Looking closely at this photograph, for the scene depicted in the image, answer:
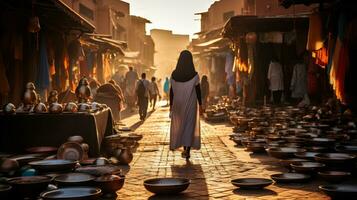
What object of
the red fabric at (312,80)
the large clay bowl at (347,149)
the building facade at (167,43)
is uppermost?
the building facade at (167,43)

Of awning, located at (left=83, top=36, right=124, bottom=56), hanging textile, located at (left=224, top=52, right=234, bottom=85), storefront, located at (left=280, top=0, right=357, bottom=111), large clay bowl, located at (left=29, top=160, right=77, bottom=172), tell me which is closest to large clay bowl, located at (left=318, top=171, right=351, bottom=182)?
large clay bowl, located at (left=29, top=160, right=77, bottom=172)

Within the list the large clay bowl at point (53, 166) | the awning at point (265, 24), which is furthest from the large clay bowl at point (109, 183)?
the awning at point (265, 24)

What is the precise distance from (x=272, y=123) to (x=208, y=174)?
5.10 m

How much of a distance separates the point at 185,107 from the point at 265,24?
790 cm

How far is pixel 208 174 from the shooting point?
705 centimetres

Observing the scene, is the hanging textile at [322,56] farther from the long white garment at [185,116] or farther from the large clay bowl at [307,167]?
the large clay bowl at [307,167]

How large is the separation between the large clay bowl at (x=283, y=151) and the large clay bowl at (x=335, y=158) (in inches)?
27.8

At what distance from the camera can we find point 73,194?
16.0 ft

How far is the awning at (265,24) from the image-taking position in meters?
15.2

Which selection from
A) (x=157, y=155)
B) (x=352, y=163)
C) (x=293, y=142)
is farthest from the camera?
(x=157, y=155)

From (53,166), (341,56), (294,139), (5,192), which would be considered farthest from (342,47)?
(5,192)

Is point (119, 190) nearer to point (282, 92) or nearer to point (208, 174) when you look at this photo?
point (208, 174)

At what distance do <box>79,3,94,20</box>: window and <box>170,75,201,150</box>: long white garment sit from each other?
24445 mm

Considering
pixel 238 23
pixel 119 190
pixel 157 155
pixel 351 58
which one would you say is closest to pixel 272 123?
pixel 351 58
